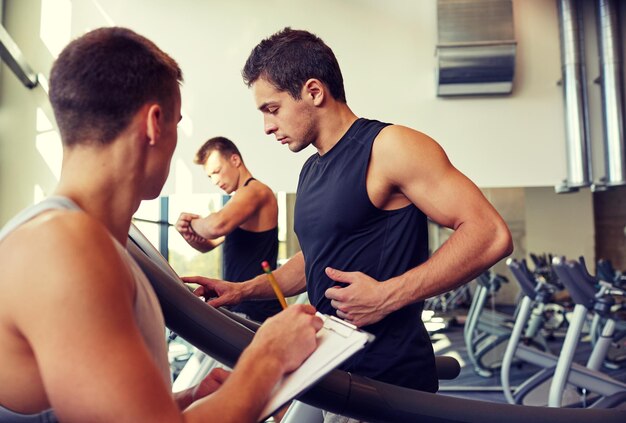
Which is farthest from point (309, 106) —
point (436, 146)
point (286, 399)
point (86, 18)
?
point (86, 18)

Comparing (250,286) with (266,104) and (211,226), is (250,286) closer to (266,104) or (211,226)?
(266,104)

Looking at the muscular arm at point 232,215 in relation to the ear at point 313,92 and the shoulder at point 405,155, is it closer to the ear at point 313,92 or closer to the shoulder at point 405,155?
the ear at point 313,92

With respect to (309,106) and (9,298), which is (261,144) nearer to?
(309,106)

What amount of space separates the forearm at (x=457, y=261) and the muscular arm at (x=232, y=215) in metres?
1.71

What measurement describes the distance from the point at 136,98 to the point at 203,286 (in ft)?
2.27

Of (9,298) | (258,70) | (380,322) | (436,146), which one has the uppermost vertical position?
(258,70)

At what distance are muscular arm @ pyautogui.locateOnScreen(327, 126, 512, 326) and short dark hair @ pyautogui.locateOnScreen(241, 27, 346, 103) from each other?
269mm

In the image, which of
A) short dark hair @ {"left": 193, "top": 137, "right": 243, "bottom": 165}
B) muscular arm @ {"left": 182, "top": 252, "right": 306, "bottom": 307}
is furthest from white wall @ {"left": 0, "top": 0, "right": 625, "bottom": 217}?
muscular arm @ {"left": 182, "top": 252, "right": 306, "bottom": 307}

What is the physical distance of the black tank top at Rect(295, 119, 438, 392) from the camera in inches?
51.8

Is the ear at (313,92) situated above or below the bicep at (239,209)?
above

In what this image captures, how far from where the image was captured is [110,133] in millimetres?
801

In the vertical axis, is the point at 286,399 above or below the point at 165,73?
below

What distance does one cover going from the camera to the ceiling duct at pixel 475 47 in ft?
15.7

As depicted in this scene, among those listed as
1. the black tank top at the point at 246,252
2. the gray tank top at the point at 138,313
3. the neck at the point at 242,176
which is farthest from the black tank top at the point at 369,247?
the neck at the point at 242,176
